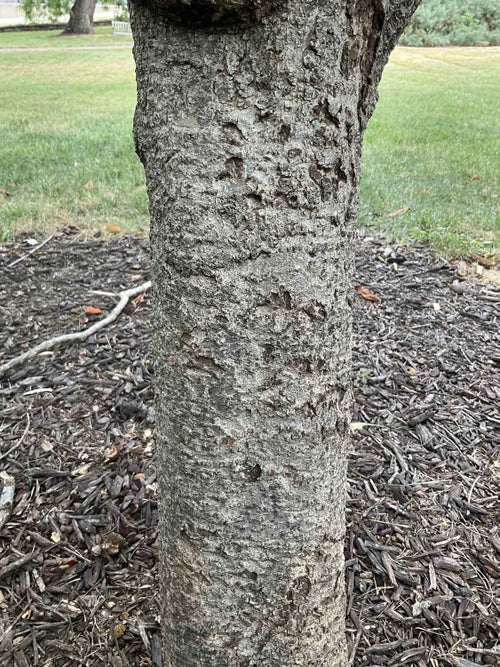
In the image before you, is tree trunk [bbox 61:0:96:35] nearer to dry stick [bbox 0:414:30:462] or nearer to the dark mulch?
the dark mulch

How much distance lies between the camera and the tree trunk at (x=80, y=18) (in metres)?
27.4

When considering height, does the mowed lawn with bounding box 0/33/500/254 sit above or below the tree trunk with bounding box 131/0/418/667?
below

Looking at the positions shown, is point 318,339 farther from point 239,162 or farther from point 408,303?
point 408,303

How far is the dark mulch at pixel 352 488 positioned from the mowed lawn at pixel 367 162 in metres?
1.35

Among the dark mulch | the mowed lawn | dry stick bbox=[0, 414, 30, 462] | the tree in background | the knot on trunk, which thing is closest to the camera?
the knot on trunk

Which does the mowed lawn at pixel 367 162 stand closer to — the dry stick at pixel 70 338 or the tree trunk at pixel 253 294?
the dry stick at pixel 70 338

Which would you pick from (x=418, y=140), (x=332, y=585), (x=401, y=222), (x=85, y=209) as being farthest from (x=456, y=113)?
(x=332, y=585)

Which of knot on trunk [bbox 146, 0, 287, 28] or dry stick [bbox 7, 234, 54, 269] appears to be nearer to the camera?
knot on trunk [bbox 146, 0, 287, 28]

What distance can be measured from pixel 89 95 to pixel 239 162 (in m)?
12.0

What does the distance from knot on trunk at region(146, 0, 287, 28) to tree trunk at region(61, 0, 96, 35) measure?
3040 cm

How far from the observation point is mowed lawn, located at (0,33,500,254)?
187 inches

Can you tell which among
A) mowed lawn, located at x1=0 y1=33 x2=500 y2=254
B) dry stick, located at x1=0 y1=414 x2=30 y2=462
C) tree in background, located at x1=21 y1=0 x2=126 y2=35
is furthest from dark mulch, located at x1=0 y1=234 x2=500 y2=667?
tree in background, located at x1=21 y1=0 x2=126 y2=35

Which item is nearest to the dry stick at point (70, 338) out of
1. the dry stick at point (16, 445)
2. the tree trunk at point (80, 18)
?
the dry stick at point (16, 445)

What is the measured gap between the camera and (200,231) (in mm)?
1038
